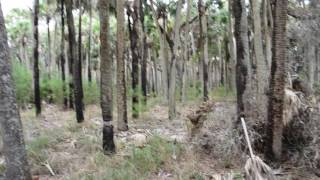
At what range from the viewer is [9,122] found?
7.91m

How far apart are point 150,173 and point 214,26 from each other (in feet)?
82.2

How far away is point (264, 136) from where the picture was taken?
32.1ft

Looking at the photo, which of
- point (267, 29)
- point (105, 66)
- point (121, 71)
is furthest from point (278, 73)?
point (267, 29)

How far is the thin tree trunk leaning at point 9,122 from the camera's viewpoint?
7773 mm

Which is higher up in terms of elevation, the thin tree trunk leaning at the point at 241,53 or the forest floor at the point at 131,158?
the thin tree trunk leaning at the point at 241,53

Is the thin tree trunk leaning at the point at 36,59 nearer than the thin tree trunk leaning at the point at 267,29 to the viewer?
No

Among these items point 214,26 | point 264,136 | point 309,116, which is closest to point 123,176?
point 264,136

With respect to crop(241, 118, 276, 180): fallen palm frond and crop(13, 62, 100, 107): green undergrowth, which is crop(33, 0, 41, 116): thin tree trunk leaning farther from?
crop(241, 118, 276, 180): fallen palm frond

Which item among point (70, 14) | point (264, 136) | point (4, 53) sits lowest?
point (264, 136)

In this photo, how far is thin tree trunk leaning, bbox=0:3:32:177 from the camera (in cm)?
777

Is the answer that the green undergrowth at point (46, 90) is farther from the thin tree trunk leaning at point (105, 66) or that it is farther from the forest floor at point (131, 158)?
the thin tree trunk leaning at point (105, 66)

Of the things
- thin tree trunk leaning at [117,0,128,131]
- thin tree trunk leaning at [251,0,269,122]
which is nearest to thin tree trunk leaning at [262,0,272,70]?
thin tree trunk leaning at [251,0,269,122]

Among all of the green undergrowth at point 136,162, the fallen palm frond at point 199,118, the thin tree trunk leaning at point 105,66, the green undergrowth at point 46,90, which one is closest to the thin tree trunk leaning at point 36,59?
the green undergrowth at point 46,90

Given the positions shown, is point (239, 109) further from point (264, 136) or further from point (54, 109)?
point (54, 109)
